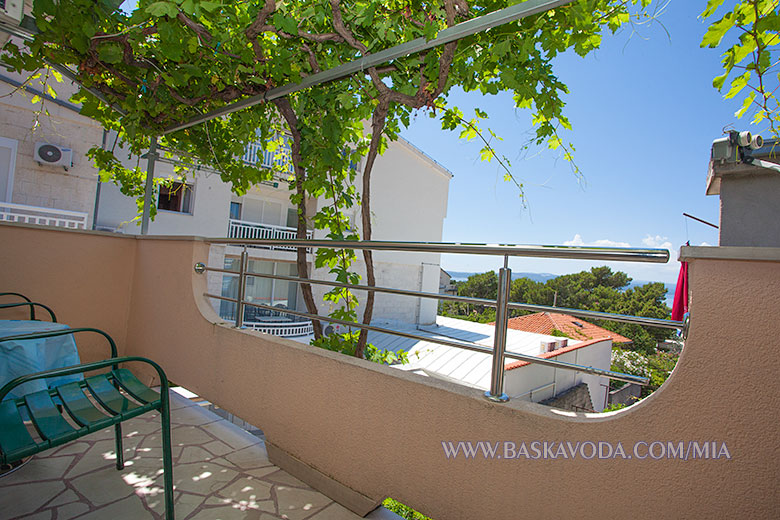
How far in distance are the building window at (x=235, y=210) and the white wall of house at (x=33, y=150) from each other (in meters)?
4.91

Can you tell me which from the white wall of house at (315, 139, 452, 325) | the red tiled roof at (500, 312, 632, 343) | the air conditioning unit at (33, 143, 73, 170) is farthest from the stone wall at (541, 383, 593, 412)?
the air conditioning unit at (33, 143, 73, 170)

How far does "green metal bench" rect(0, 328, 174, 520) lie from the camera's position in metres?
1.29

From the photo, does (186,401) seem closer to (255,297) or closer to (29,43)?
(29,43)

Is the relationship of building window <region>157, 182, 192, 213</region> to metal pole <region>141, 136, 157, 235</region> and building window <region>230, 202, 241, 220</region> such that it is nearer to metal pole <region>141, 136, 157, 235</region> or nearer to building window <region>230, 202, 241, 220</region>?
building window <region>230, 202, 241, 220</region>

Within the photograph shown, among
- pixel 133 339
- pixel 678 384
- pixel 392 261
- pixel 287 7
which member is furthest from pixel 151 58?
pixel 392 261

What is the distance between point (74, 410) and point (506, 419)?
1.67m

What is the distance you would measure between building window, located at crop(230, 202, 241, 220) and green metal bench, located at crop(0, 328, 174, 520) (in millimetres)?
11054

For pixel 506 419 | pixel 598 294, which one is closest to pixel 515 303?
pixel 506 419

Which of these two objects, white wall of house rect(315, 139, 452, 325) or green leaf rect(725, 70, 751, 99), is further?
white wall of house rect(315, 139, 452, 325)

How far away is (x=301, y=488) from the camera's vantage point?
6.98 ft

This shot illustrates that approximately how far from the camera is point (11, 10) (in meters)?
2.16

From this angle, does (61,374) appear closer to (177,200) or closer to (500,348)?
(500,348)

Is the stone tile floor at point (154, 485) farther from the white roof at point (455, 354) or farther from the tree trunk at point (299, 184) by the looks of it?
the white roof at point (455, 354)

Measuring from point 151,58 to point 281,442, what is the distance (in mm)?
2796
